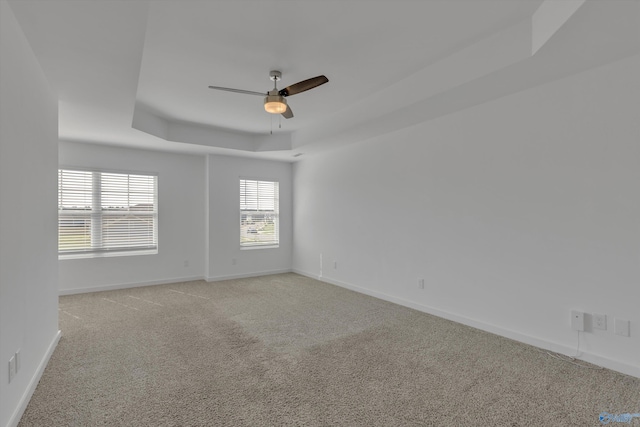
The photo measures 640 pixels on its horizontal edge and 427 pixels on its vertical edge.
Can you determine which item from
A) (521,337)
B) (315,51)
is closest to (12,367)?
(315,51)

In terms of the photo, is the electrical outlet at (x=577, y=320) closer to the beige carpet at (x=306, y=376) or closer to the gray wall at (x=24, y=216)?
the beige carpet at (x=306, y=376)

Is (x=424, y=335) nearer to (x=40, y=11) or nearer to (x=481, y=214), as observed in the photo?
(x=481, y=214)

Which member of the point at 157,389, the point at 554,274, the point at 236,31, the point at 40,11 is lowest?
the point at 157,389

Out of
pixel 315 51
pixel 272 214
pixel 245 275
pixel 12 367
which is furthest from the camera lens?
pixel 272 214

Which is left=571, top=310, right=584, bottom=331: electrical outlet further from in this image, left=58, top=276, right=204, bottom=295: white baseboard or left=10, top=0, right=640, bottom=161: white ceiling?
left=58, top=276, right=204, bottom=295: white baseboard

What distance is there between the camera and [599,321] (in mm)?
2672

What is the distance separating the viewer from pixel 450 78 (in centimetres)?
302

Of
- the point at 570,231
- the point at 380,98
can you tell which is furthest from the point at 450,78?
the point at 570,231

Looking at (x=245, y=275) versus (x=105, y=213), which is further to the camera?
(x=245, y=275)

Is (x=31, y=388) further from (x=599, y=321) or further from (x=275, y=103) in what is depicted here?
(x=599, y=321)

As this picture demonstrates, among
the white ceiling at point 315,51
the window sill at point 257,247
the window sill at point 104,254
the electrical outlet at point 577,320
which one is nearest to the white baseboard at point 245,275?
the window sill at point 257,247

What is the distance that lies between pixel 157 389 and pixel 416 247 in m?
3.23

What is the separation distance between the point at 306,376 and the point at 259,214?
4475 mm

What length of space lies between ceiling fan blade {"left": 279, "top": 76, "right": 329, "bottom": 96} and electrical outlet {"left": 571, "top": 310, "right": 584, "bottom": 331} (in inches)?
115
